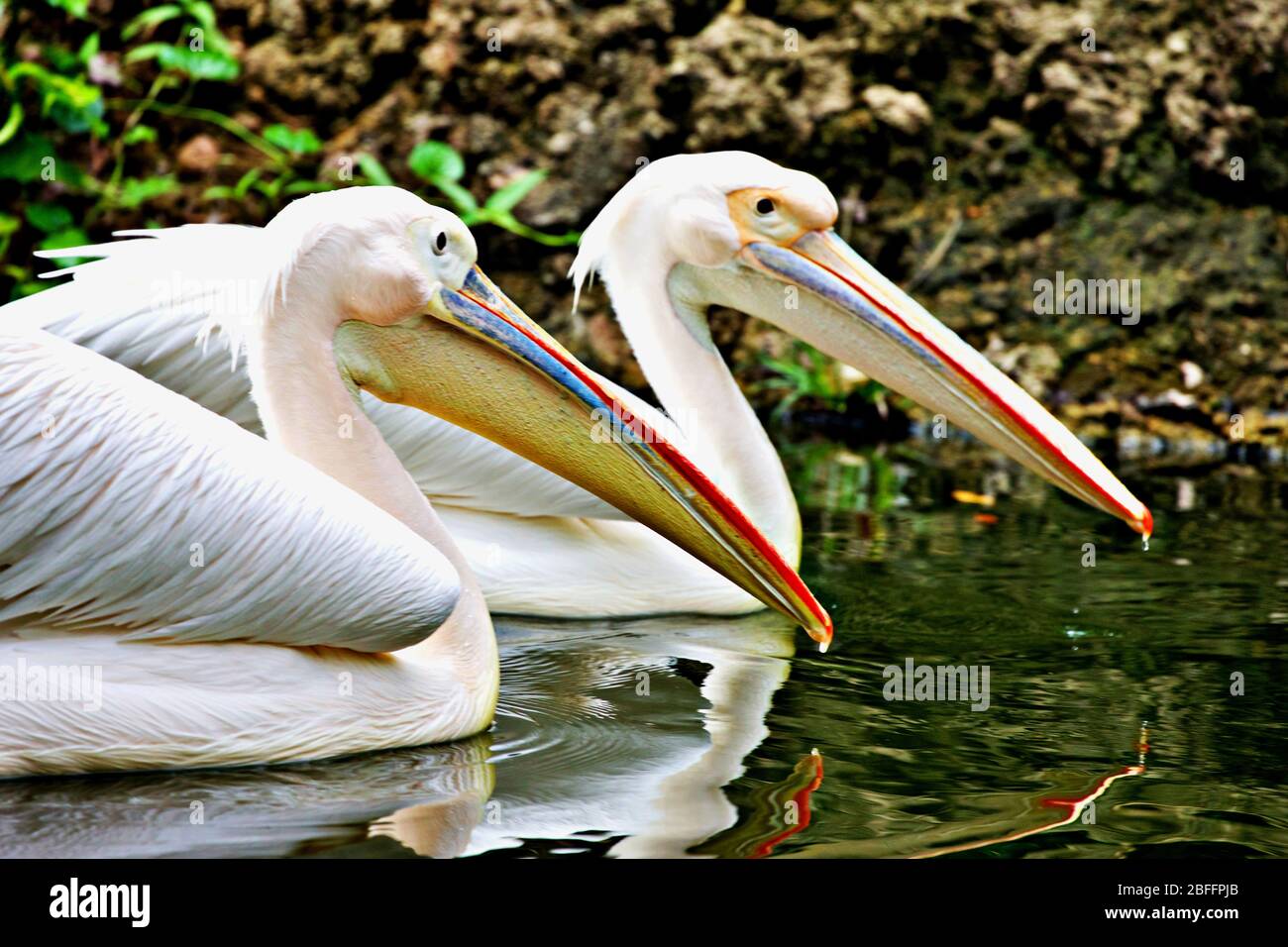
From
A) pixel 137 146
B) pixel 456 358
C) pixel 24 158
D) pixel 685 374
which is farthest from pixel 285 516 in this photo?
pixel 137 146

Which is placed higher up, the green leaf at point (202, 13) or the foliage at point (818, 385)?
the green leaf at point (202, 13)

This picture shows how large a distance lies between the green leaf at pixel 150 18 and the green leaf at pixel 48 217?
0.97m

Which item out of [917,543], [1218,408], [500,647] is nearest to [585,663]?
[500,647]

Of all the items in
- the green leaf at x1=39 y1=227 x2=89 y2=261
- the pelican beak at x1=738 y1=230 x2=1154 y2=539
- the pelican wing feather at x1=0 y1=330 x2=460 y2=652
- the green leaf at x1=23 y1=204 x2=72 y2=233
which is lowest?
the pelican wing feather at x1=0 y1=330 x2=460 y2=652

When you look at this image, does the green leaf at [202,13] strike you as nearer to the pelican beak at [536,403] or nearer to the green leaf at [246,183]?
the green leaf at [246,183]

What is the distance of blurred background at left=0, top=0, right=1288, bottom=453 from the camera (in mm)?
8352

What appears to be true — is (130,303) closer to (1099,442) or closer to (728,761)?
(728,761)

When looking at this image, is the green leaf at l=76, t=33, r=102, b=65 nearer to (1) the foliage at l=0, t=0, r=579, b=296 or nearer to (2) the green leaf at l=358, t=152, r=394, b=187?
(1) the foliage at l=0, t=0, r=579, b=296

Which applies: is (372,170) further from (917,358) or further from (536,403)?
(536,403)

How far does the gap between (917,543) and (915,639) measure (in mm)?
1152

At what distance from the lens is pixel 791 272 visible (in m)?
4.61

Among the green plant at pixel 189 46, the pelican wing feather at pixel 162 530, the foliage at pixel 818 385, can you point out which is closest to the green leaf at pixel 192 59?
the green plant at pixel 189 46

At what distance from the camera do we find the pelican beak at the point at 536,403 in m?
3.30

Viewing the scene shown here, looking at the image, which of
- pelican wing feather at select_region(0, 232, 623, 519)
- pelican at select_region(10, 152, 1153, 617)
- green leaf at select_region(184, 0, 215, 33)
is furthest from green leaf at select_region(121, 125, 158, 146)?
pelican wing feather at select_region(0, 232, 623, 519)
